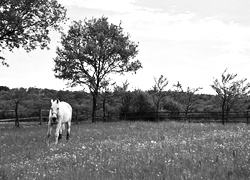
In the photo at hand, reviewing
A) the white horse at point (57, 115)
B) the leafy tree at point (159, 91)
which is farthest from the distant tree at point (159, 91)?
the white horse at point (57, 115)

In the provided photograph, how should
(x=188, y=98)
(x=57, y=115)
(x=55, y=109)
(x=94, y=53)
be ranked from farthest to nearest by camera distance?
(x=188, y=98) < (x=94, y=53) < (x=57, y=115) < (x=55, y=109)

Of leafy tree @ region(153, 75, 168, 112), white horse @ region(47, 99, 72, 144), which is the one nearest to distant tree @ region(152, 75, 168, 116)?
leafy tree @ region(153, 75, 168, 112)

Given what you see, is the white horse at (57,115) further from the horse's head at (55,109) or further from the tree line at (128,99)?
the tree line at (128,99)

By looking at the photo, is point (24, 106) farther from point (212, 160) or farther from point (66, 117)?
point (212, 160)

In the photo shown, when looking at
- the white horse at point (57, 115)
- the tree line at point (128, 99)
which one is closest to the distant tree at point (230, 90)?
the tree line at point (128, 99)

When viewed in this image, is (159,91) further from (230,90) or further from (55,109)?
(55,109)

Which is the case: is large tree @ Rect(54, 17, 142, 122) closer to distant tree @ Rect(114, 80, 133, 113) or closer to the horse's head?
distant tree @ Rect(114, 80, 133, 113)

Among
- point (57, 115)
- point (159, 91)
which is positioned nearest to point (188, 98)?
point (159, 91)

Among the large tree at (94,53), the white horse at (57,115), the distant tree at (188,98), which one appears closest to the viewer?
the white horse at (57,115)

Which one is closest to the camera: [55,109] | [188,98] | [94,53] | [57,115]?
[55,109]

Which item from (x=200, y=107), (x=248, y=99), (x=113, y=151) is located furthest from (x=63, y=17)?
(x=200, y=107)

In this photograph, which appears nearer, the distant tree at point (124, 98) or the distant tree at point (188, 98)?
the distant tree at point (124, 98)

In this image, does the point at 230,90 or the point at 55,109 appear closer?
the point at 55,109

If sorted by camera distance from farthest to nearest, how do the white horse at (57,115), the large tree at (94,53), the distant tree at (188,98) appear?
the distant tree at (188,98)
the large tree at (94,53)
the white horse at (57,115)
